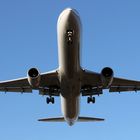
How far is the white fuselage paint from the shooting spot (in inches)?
1039

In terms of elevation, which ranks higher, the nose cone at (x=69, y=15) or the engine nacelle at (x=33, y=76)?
the nose cone at (x=69, y=15)

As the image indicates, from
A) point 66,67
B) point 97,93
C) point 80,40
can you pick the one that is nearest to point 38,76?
point 66,67

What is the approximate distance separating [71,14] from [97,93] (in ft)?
31.0

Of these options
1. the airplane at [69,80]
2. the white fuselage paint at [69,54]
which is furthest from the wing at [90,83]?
the white fuselage paint at [69,54]

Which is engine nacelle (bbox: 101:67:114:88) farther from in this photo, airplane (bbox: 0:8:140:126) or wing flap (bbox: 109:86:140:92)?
wing flap (bbox: 109:86:140:92)

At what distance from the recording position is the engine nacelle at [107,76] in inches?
1120

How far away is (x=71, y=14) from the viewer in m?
26.2

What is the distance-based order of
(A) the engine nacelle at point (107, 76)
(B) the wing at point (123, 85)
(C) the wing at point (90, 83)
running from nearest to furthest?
(A) the engine nacelle at point (107, 76)
(C) the wing at point (90, 83)
(B) the wing at point (123, 85)

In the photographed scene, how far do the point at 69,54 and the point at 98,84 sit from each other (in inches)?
207

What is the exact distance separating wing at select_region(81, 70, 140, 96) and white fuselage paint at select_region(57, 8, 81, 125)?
113 cm

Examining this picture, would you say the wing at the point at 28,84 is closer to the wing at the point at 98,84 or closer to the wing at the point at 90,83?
the wing at the point at 90,83

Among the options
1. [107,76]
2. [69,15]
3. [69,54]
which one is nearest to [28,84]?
[69,54]

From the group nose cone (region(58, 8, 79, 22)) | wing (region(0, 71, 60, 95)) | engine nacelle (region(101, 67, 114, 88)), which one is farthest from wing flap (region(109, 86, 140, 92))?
nose cone (region(58, 8, 79, 22))

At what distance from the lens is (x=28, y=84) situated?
1310 inches
